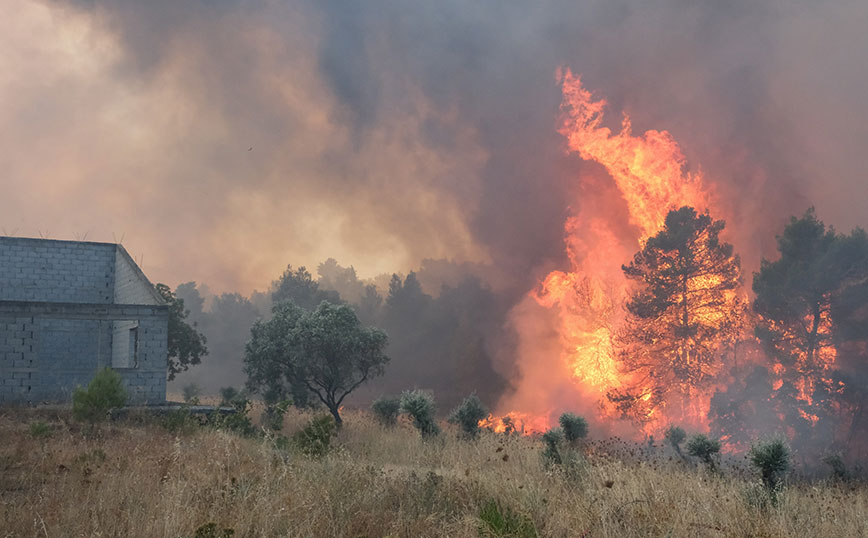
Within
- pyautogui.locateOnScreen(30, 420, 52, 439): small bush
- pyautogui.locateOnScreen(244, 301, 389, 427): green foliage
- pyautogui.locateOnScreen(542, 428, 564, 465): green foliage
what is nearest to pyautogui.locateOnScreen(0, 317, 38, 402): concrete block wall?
pyautogui.locateOnScreen(30, 420, 52, 439): small bush

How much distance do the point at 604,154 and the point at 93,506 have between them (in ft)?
127

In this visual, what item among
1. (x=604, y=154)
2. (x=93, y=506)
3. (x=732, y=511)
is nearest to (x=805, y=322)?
(x=604, y=154)

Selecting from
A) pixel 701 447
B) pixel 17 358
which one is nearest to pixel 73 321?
pixel 17 358

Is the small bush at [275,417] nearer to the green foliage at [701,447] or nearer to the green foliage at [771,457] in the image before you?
the green foliage at [701,447]

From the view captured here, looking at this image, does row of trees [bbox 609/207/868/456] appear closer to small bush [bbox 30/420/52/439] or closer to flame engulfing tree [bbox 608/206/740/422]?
flame engulfing tree [bbox 608/206/740/422]

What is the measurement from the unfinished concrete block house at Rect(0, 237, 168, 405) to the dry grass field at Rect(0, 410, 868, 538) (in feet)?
36.7

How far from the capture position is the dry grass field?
9109 mm

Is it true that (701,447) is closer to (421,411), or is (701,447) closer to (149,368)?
(421,411)

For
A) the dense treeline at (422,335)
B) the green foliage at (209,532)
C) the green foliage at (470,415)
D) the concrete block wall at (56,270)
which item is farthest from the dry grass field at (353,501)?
the dense treeline at (422,335)

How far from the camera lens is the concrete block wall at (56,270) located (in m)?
31.4

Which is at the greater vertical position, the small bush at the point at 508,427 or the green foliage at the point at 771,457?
the small bush at the point at 508,427

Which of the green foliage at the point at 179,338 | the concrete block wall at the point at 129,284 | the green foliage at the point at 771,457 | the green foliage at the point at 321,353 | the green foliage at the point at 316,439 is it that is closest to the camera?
the green foliage at the point at 771,457

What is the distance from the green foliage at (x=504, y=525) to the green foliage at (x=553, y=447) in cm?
484

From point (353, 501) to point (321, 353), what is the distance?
2183 cm
